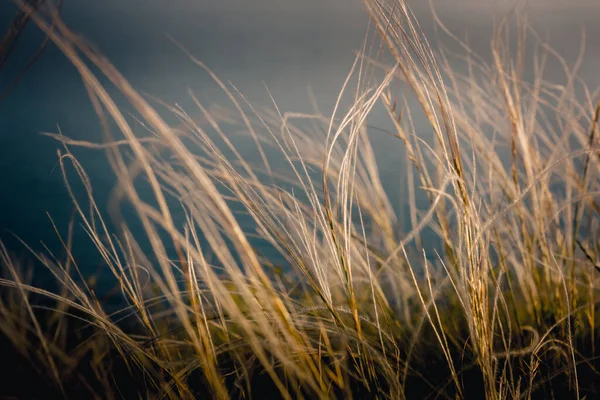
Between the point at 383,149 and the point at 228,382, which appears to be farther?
the point at 383,149

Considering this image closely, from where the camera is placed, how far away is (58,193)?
2.32 m

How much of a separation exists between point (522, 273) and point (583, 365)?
0.18m

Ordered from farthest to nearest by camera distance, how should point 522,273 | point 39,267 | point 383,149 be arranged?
point 383,149
point 39,267
point 522,273

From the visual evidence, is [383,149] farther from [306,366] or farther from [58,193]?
[306,366]

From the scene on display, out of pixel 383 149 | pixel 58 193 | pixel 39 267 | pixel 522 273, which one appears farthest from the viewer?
pixel 383 149

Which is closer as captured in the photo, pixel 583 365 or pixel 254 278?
pixel 254 278

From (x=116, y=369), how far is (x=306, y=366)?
0.47 metres

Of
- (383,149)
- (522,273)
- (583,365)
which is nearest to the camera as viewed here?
(583,365)

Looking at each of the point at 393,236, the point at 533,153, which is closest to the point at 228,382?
the point at 393,236

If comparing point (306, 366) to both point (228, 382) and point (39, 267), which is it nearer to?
point (228, 382)

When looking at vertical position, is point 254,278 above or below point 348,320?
above

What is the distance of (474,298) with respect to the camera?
2.20ft

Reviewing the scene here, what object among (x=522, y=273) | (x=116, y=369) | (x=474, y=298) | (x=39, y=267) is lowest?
(x=39, y=267)

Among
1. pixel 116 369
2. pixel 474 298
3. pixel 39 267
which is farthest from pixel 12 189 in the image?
pixel 474 298
